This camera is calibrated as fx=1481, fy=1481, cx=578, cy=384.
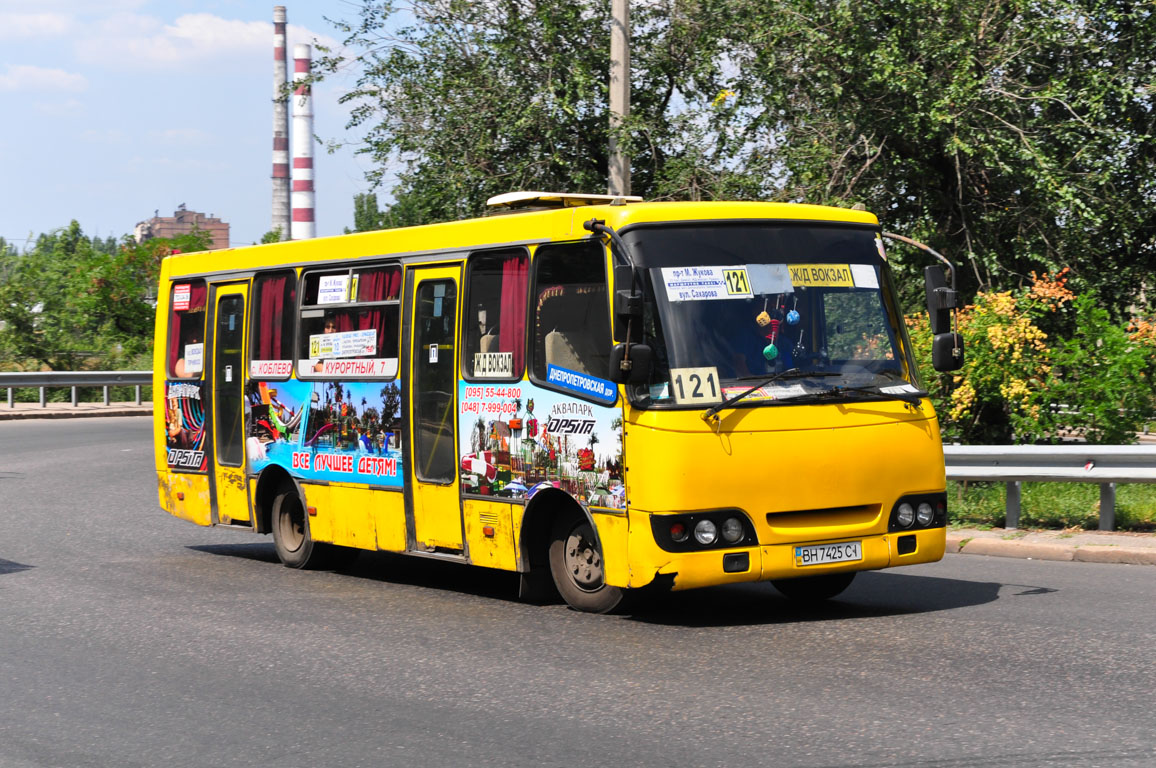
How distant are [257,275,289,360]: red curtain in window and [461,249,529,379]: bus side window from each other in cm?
269

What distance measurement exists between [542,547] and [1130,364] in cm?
727

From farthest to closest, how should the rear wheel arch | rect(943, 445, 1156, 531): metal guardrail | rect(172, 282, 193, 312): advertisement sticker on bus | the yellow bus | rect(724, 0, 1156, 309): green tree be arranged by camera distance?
rect(724, 0, 1156, 309): green tree, rect(172, 282, 193, 312): advertisement sticker on bus, the rear wheel arch, rect(943, 445, 1156, 531): metal guardrail, the yellow bus

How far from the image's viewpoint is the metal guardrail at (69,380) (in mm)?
34188

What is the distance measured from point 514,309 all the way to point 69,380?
27654mm

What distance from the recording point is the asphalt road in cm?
607

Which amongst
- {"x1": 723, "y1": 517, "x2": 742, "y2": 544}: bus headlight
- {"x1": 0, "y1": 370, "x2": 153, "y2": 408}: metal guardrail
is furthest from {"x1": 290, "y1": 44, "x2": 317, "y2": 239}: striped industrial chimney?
{"x1": 723, "y1": 517, "x2": 742, "y2": 544}: bus headlight

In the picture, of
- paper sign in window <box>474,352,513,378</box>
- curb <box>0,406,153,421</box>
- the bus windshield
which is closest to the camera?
the bus windshield

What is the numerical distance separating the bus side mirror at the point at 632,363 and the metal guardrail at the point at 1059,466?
5.63 meters

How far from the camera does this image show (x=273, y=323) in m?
12.6

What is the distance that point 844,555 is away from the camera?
8945 millimetres

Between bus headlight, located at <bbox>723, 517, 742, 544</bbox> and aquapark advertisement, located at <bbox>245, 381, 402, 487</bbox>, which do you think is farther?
aquapark advertisement, located at <bbox>245, 381, 402, 487</bbox>

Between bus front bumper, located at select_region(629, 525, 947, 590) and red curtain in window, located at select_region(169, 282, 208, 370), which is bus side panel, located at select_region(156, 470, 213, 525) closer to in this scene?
red curtain in window, located at select_region(169, 282, 208, 370)

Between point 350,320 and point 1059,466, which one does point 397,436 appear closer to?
point 350,320

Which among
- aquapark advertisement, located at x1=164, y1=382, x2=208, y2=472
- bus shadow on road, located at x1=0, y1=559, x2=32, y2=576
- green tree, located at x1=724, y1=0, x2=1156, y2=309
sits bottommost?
bus shadow on road, located at x1=0, y1=559, x2=32, y2=576
